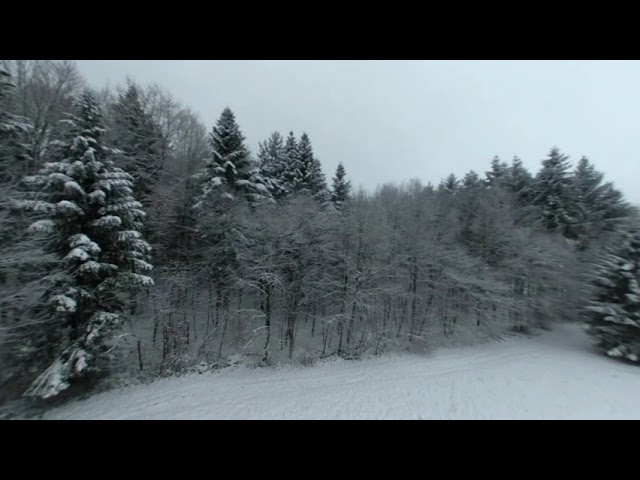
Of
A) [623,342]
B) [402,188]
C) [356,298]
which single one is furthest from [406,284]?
[402,188]

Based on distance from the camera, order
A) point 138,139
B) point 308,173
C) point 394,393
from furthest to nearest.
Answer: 1. point 308,173
2. point 138,139
3. point 394,393

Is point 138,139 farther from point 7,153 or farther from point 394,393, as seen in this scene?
point 394,393

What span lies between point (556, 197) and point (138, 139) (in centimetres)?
3382

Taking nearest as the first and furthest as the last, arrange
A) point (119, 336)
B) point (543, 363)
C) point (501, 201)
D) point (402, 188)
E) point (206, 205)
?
point (119, 336) < point (543, 363) < point (206, 205) < point (501, 201) < point (402, 188)

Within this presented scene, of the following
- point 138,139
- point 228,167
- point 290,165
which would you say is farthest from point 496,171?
point 138,139

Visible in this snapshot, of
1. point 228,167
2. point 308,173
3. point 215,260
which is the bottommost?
point 215,260

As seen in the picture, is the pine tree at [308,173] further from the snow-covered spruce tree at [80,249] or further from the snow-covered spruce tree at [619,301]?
the snow-covered spruce tree at [619,301]

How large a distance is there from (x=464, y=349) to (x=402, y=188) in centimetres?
1592

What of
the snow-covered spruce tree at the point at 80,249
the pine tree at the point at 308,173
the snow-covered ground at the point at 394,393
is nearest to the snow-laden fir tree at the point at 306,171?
the pine tree at the point at 308,173

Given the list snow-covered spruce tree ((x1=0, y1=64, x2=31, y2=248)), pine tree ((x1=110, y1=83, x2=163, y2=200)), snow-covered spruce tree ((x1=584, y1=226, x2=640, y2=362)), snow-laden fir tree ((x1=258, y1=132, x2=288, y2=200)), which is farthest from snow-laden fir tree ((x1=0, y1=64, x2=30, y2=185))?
snow-covered spruce tree ((x1=584, y1=226, x2=640, y2=362))

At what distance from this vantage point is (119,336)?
28.0 ft

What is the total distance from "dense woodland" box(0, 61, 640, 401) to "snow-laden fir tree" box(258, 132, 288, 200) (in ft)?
1.36

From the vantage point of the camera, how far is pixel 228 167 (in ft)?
44.3

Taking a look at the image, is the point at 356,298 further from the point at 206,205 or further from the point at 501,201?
the point at 501,201
